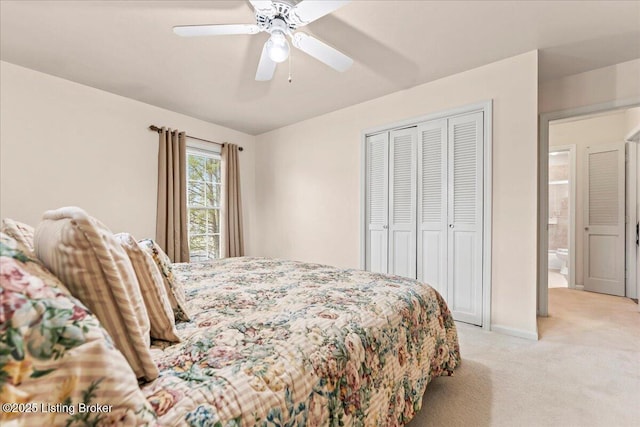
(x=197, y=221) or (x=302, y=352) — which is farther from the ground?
(x=197, y=221)

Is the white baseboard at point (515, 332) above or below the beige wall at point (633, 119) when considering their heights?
below

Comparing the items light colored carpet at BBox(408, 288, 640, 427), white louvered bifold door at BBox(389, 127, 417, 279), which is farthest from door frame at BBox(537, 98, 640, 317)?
white louvered bifold door at BBox(389, 127, 417, 279)

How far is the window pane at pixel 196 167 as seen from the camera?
422 cm

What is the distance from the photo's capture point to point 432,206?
3.17m

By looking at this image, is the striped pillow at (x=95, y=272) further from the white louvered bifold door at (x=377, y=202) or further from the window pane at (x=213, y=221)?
the window pane at (x=213, y=221)

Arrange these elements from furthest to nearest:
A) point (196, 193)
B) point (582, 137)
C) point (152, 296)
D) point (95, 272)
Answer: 1. point (582, 137)
2. point (196, 193)
3. point (152, 296)
4. point (95, 272)

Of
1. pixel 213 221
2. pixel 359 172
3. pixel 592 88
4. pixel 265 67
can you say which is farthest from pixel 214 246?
pixel 592 88

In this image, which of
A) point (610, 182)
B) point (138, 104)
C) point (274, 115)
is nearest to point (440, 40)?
point (274, 115)

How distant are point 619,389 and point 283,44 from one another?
9.94 ft

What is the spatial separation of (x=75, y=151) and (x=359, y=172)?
3.24 m

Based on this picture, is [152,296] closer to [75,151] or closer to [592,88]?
[75,151]

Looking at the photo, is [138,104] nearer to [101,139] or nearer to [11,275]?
[101,139]

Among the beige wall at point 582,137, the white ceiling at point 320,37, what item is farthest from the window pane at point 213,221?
the beige wall at point 582,137

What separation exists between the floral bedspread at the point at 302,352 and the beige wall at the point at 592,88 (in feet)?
9.15
